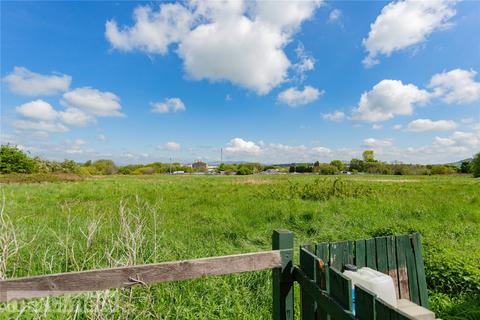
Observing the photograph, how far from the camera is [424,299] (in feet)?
8.93

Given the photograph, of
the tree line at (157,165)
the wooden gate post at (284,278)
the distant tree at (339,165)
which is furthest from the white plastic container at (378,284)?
the distant tree at (339,165)

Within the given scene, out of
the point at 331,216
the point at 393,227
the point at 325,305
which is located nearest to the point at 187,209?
the point at 331,216

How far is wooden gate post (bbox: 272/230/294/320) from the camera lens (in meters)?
1.92

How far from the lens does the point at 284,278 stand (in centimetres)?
193

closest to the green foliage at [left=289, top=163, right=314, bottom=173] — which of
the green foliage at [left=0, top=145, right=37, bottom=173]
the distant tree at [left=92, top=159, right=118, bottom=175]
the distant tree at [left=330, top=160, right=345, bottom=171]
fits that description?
the distant tree at [left=330, top=160, right=345, bottom=171]

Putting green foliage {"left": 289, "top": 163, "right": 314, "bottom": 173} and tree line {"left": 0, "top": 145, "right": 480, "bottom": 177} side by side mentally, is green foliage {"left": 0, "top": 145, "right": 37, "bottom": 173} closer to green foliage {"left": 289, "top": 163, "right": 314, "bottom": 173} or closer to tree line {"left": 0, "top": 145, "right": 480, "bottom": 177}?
tree line {"left": 0, "top": 145, "right": 480, "bottom": 177}

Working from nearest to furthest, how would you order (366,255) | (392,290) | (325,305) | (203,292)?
(325,305)
(392,290)
(366,255)
(203,292)

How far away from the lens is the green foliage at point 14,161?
3766cm

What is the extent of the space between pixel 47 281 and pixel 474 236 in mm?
8659

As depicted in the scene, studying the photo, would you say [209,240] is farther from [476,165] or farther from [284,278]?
[476,165]

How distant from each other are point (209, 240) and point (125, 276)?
14.3 feet

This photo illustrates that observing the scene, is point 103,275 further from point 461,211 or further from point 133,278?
point 461,211

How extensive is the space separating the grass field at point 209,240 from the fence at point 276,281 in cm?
77

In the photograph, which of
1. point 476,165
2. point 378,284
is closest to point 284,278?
point 378,284
